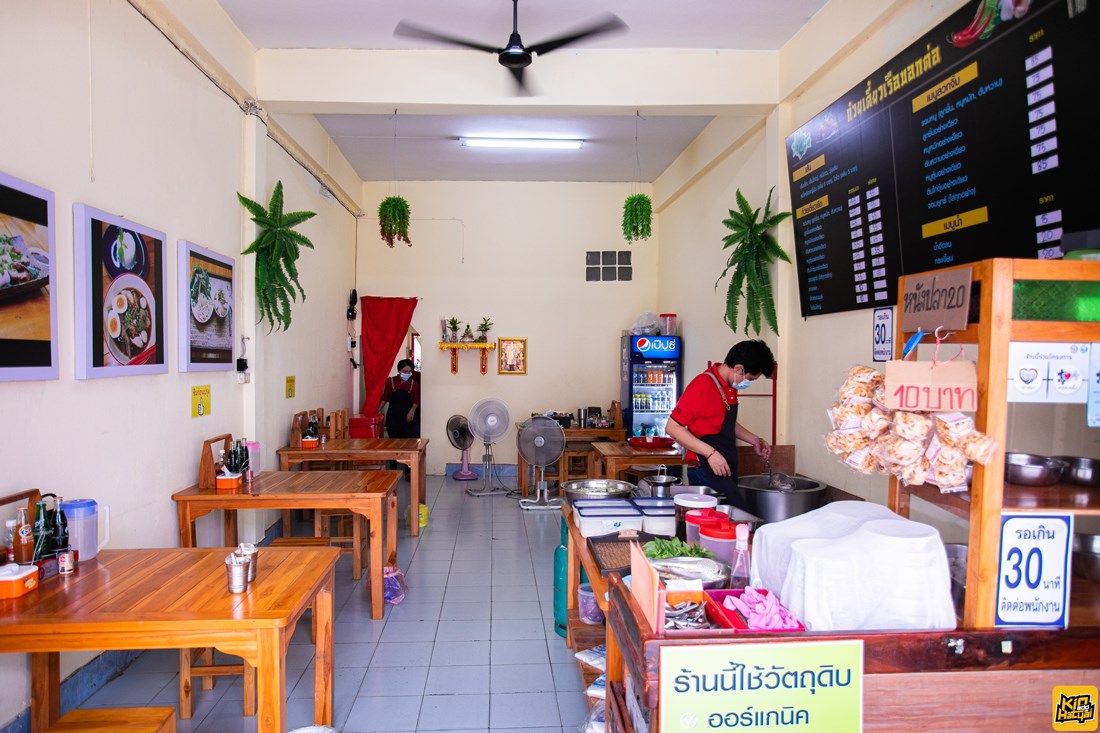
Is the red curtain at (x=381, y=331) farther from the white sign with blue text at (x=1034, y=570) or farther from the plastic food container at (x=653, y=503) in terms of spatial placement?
the white sign with blue text at (x=1034, y=570)

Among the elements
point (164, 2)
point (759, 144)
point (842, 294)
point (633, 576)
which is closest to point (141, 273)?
point (164, 2)

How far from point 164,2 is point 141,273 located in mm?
1560

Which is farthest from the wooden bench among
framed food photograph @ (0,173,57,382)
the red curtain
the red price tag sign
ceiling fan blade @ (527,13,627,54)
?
the red curtain

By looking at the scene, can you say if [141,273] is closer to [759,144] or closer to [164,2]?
[164,2]

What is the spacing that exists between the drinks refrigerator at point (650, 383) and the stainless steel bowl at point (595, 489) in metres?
4.72

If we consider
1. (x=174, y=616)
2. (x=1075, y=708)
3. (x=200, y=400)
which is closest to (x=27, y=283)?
(x=174, y=616)

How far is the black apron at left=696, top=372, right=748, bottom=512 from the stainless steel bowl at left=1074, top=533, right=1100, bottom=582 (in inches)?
85.2

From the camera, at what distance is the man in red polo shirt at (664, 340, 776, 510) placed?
13.8 ft

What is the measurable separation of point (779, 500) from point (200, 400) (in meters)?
3.84

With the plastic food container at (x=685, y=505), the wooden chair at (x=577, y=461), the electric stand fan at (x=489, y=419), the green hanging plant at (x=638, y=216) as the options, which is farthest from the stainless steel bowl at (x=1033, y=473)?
the electric stand fan at (x=489, y=419)

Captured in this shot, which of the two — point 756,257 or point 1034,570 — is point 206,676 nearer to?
point 1034,570

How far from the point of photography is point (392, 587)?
486 cm

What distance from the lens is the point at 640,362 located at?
28.6 feet

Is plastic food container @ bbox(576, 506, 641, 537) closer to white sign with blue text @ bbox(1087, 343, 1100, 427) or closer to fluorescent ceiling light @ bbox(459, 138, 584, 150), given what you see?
white sign with blue text @ bbox(1087, 343, 1100, 427)
